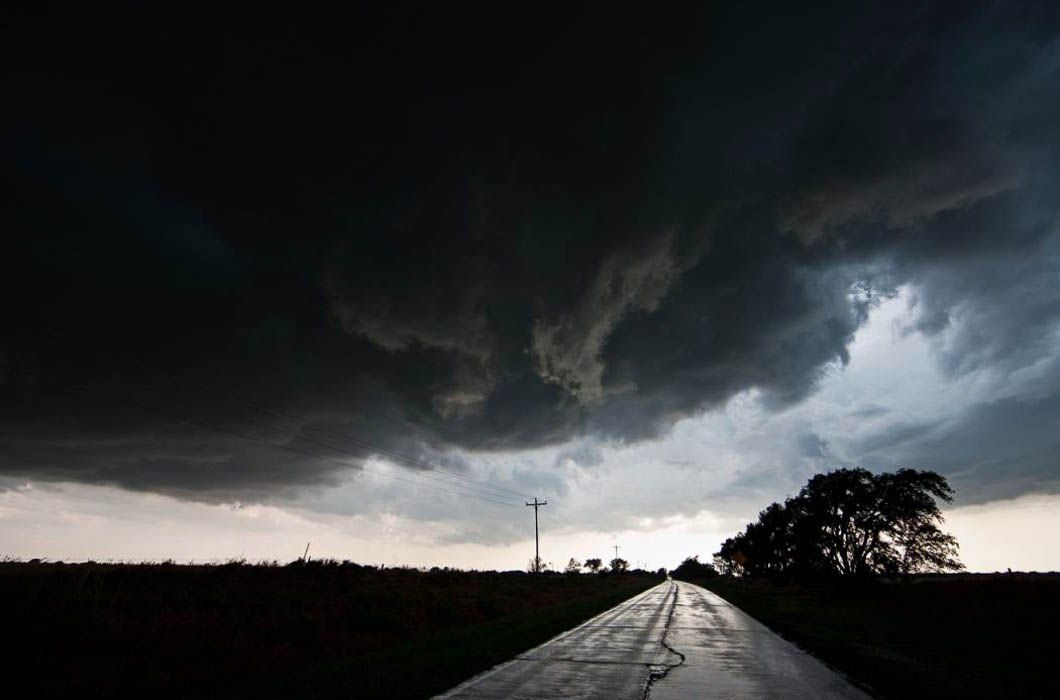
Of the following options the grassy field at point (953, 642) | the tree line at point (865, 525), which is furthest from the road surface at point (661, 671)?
the tree line at point (865, 525)

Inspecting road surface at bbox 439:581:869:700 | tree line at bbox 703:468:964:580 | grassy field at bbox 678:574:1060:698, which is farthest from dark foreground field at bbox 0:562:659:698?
tree line at bbox 703:468:964:580

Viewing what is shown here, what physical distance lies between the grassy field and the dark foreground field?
843cm

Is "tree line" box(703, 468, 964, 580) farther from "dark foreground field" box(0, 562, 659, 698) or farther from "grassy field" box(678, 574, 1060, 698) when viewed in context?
"dark foreground field" box(0, 562, 659, 698)

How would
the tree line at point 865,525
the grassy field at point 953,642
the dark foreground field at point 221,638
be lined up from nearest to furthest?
the dark foreground field at point 221,638, the grassy field at point 953,642, the tree line at point 865,525

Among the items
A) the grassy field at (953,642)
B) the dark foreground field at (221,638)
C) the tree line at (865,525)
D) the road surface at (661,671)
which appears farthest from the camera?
the tree line at (865,525)

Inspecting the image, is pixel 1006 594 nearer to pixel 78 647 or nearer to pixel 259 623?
pixel 259 623

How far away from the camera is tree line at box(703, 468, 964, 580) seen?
5231 centimetres

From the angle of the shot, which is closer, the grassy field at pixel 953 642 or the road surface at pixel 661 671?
the road surface at pixel 661 671

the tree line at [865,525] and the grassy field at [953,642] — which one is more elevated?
the tree line at [865,525]

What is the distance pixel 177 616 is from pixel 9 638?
13.4 ft

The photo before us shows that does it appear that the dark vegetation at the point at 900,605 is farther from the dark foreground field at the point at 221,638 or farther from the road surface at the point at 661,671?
the dark foreground field at the point at 221,638

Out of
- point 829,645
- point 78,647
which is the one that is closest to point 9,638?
point 78,647

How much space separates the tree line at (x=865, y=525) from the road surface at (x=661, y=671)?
4537 centimetres

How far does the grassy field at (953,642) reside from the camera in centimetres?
1121
